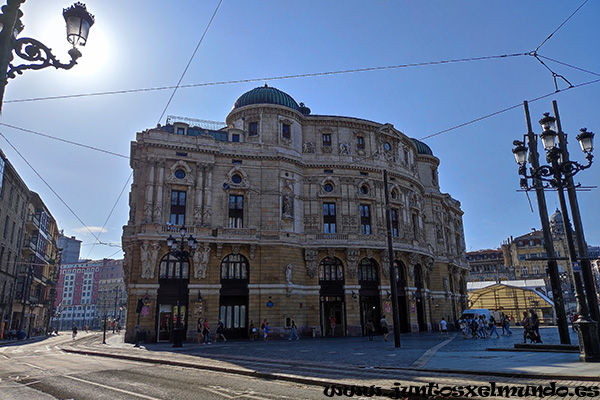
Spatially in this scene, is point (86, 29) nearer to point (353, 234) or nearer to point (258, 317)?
point (258, 317)

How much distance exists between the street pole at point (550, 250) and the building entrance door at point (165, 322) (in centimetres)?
2580

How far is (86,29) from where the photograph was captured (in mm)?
7238

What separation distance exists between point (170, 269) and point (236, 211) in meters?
7.28

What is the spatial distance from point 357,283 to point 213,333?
13.3 m

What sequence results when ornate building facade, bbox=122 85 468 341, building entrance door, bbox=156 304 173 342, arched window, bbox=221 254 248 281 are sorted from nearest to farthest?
building entrance door, bbox=156 304 173 342 < ornate building facade, bbox=122 85 468 341 < arched window, bbox=221 254 248 281

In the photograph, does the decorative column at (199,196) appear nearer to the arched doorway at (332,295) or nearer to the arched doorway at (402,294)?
the arched doorway at (332,295)

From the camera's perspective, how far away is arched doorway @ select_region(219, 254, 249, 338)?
113 feet

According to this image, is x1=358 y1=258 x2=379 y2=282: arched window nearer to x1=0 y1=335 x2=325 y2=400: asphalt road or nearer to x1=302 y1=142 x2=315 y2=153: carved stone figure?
x1=302 y1=142 x2=315 y2=153: carved stone figure

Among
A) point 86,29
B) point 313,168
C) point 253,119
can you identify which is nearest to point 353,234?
point 313,168

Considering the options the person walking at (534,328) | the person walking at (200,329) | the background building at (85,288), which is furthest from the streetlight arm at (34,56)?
the background building at (85,288)

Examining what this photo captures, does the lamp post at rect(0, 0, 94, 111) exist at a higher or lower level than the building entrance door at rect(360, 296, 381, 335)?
higher

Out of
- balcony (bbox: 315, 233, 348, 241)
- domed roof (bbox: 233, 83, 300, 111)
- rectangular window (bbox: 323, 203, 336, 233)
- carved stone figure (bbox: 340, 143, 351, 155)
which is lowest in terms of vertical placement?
balcony (bbox: 315, 233, 348, 241)

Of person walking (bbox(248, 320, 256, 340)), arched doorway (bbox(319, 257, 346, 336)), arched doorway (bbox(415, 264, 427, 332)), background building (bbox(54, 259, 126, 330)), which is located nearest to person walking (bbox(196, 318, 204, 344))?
person walking (bbox(248, 320, 256, 340))

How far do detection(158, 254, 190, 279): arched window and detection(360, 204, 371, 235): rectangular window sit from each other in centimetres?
1629
